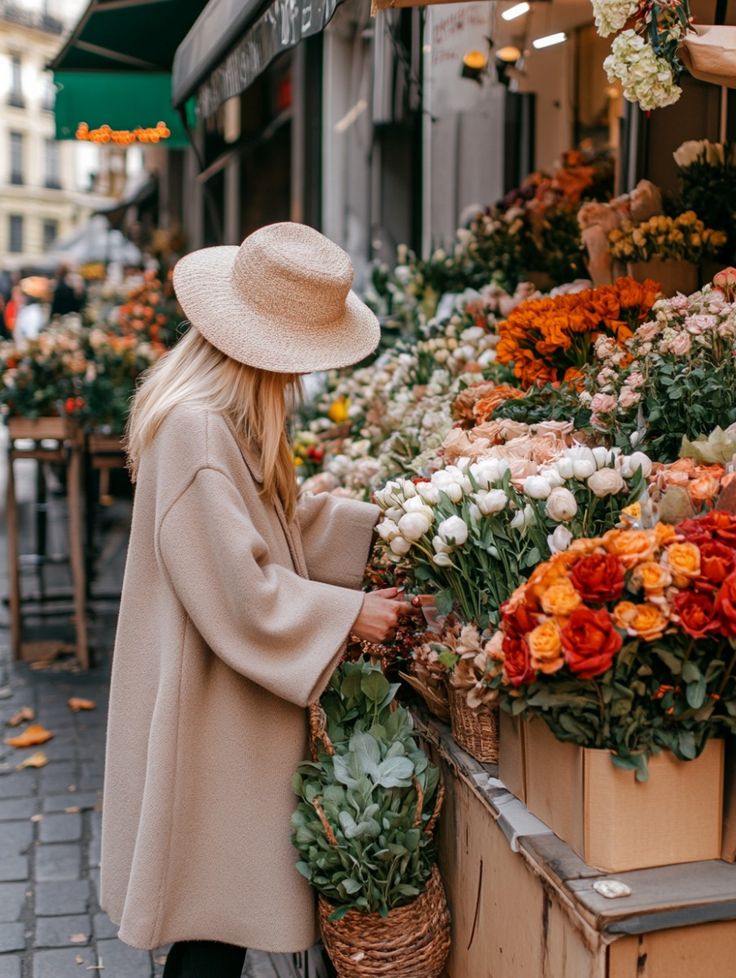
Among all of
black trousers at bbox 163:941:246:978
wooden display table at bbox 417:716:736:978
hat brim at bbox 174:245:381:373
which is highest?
hat brim at bbox 174:245:381:373

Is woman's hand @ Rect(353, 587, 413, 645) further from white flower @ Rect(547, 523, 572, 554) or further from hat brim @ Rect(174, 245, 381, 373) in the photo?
hat brim @ Rect(174, 245, 381, 373)

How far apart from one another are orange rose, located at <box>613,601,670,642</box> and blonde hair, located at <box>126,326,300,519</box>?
833mm

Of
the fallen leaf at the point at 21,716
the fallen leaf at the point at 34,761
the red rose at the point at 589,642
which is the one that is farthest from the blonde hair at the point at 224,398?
the fallen leaf at the point at 21,716

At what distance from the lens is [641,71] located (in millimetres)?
2482

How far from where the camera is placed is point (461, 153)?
698 cm

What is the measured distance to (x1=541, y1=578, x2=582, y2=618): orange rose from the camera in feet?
6.47

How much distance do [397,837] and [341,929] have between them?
9.9 inches

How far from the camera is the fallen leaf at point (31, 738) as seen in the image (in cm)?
512

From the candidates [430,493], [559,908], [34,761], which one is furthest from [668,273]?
[34,761]

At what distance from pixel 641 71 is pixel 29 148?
55.6 meters

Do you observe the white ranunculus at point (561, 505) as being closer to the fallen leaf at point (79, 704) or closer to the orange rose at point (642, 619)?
the orange rose at point (642, 619)

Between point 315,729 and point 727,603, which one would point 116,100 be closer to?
point 315,729

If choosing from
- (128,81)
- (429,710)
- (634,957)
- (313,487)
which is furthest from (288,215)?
(634,957)

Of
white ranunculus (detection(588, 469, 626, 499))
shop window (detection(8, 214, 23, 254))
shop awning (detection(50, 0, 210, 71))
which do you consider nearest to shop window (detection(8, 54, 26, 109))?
shop window (detection(8, 214, 23, 254))
